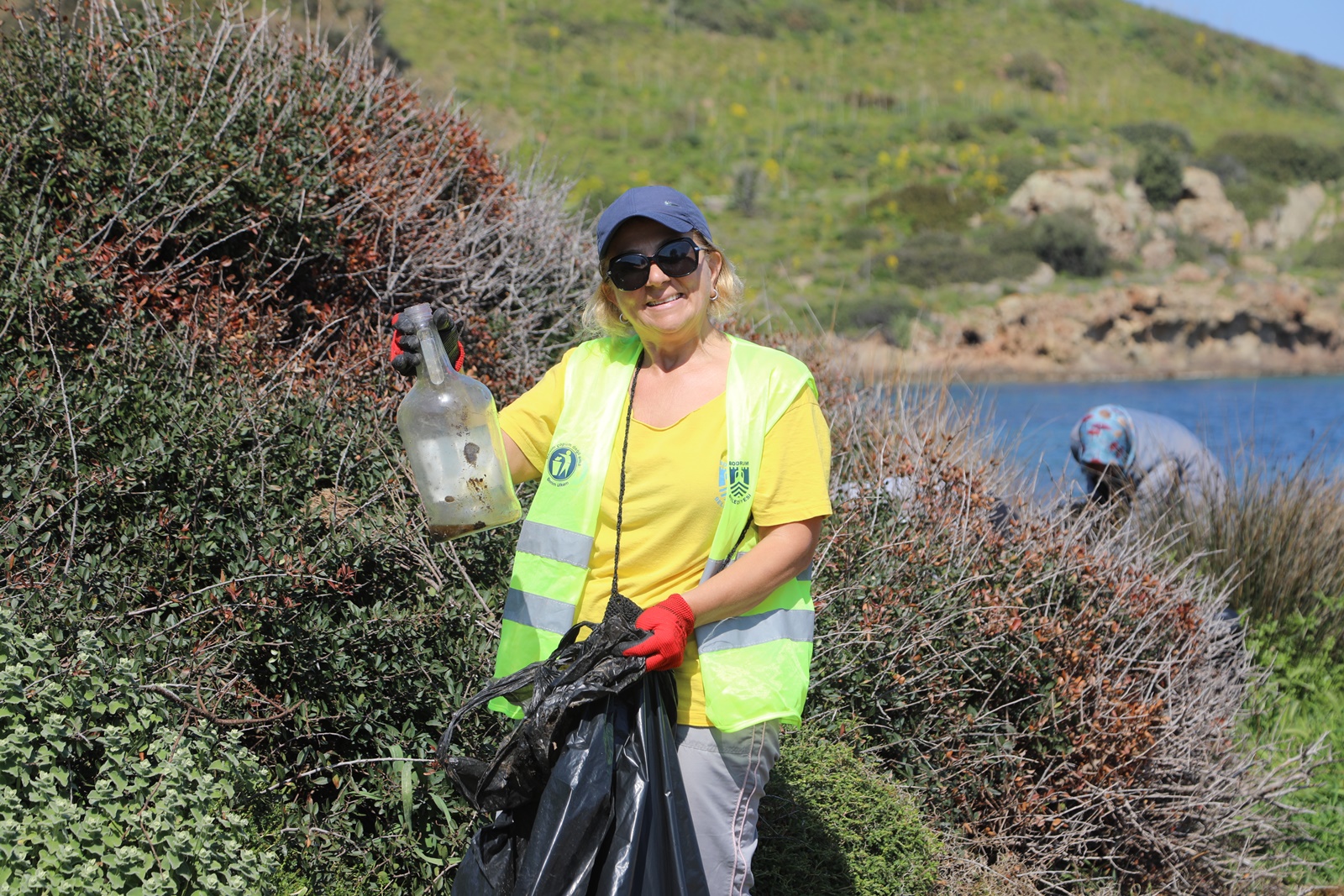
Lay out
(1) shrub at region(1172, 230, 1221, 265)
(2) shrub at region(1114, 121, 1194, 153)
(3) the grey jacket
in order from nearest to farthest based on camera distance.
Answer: (3) the grey jacket < (1) shrub at region(1172, 230, 1221, 265) < (2) shrub at region(1114, 121, 1194, 153)

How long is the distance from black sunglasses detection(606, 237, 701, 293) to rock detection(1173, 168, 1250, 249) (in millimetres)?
43359

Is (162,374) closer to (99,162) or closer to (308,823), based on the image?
(99,162)

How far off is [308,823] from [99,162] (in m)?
2.99

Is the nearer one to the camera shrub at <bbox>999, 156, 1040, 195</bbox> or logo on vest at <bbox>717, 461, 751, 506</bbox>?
logo on vest at <bbox>717, 461, 751, 506</bbox>

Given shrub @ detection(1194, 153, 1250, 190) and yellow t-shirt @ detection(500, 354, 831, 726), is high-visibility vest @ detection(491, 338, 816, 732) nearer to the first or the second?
yellow t-shirt @ detection(500, 354, 831, 726)

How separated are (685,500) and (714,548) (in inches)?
4.6

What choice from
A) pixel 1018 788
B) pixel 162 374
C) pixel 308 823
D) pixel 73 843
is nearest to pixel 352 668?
pixel 308 823

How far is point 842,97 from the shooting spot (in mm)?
56781

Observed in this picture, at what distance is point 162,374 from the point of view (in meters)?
4.01

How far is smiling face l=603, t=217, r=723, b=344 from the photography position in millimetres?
2510

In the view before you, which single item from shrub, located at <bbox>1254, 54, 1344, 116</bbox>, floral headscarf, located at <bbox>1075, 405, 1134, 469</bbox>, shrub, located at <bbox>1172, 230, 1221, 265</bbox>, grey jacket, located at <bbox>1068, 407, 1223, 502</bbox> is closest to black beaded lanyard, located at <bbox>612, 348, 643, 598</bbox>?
floral headscarf, located at <bbox>1075, 405, 1134, 469</bbox>

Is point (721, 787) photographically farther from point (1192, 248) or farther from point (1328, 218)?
point (1328, 218)

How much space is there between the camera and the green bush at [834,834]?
3479 mm

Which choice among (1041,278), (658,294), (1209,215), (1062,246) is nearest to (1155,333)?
(1041,278)
